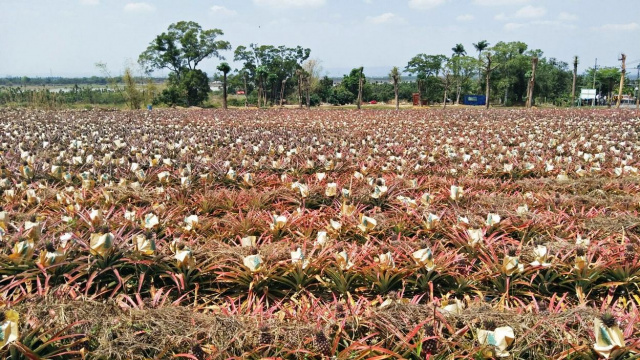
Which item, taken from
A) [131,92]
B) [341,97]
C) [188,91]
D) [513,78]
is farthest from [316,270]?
[513,78]

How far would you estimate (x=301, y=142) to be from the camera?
8781 millimetres

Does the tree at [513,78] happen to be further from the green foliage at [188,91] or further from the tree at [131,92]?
the tree at [131,92]

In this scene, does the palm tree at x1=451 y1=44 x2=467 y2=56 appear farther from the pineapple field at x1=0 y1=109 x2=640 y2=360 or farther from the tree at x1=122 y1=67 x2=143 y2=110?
the pineapple field at x1=0 y1=109 x2=640 y2=360

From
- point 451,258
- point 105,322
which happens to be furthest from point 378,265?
point 105,322

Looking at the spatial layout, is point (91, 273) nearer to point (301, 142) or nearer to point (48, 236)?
point (48, 236)

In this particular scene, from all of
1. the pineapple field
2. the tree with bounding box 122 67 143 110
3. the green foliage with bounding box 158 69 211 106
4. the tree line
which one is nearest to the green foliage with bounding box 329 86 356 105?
the tree line

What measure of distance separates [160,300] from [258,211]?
5.40ft

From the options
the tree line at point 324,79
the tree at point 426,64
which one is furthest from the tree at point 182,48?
the tree at point 426,64

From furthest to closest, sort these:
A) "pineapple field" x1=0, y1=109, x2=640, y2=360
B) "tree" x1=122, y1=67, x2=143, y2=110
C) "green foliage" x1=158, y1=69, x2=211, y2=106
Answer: "green foliage" x1=158, y1=69, x2=211, y2=106
"tree" x1=122, y1=67, x2=143, y2=110
"pineapple field" x1=0, y1=109, x2=640, y2=360

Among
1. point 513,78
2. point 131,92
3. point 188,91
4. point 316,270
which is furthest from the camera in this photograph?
point 513,78

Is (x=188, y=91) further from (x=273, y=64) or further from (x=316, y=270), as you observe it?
(x=316, y=270)

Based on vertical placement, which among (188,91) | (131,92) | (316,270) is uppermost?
(188,91)

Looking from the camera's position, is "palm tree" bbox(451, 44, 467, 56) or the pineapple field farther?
"palm tree" bbox(451, 44, 467, 56)

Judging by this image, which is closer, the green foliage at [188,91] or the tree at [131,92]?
the tree at [131,92]
